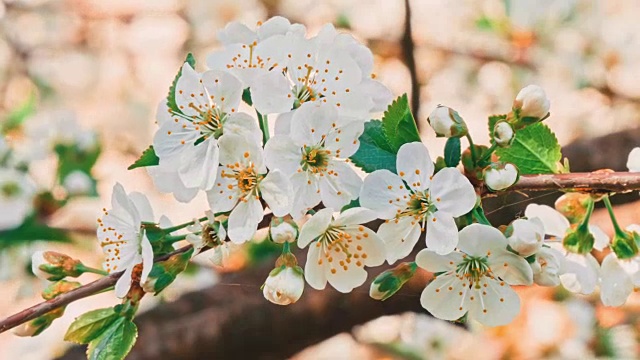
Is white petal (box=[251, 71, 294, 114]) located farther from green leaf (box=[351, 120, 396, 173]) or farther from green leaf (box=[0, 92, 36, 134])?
green leaf (box=[0, 92, 36, 134])

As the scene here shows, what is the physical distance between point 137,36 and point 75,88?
21 cm

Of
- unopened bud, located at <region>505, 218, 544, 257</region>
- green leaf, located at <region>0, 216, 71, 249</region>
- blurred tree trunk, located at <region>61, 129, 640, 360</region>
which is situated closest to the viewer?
unopened bud, located at <region>505, 218, 544, 257</region>

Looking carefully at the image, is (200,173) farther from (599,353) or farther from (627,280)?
(599,353)

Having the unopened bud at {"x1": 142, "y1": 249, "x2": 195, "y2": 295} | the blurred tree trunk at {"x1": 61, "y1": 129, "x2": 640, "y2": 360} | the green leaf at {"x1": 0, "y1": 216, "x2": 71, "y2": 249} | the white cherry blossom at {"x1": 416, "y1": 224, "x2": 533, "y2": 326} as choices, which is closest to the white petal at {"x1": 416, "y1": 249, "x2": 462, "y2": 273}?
the white cherry blossom at {"x1": 416, "y1": 224, "x2": 533, "y2": 326}

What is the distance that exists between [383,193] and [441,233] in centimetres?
3

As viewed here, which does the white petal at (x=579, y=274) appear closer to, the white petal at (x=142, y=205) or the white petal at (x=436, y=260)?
the white petal at (x=436, y=260)

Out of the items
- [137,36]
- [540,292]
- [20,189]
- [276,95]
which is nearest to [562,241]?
[276,95]

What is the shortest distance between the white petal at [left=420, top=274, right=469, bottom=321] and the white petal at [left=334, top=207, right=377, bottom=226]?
0.05m

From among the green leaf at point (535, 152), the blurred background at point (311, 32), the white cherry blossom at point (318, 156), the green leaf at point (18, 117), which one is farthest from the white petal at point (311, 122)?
the green leaf at point (18, 117)

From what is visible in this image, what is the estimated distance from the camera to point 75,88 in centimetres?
174

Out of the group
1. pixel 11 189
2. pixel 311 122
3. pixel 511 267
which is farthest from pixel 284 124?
pixel 11 189

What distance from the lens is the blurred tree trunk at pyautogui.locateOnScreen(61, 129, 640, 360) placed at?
30.3 inches

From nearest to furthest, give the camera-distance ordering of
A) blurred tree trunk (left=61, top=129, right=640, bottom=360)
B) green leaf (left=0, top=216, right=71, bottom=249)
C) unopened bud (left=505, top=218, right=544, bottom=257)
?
unopened bud (left=505, top=218, right=544, bottom=257)
blurred tree trunk (left=61, top=129, right=640, bottom=360)
green leaf (left=0, top=216, right=71, bottom=249)

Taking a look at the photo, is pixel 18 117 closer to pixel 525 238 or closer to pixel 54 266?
pixel 54 266
